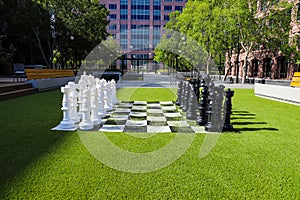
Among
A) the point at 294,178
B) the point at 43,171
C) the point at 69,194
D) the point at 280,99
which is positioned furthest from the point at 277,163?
the point at 280,99

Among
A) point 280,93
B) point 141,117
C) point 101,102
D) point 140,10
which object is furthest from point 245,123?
point 140,10

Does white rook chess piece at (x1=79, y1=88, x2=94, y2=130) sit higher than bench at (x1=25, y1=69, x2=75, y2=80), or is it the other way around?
bench at (x1=25, y1=69, x2=75, y2=80)

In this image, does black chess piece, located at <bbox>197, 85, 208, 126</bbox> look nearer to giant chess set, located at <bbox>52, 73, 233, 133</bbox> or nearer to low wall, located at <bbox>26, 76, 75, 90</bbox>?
giant chess set, located at <bbox>52, 73, 233, 133</bbox>

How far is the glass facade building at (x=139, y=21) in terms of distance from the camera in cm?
7175

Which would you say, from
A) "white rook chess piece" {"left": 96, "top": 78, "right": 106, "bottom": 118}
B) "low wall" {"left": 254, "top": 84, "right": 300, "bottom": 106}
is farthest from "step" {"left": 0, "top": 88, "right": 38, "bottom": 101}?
"low wall" {"left": 254, "top": 84, "right": 300, "bottom": 106}

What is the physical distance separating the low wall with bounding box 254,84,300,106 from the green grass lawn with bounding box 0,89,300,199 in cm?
475

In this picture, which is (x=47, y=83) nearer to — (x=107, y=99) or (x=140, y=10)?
(x=107, y=99)

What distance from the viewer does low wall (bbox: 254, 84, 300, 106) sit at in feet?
28.2

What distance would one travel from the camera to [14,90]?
1016 centimetres

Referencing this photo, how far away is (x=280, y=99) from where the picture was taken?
31.5 feet

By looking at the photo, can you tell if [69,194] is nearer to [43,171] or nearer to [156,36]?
[43,171]

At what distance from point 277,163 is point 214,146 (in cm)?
95

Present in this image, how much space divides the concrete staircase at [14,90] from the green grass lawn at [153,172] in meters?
5.20

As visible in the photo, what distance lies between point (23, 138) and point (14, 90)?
283 inches
